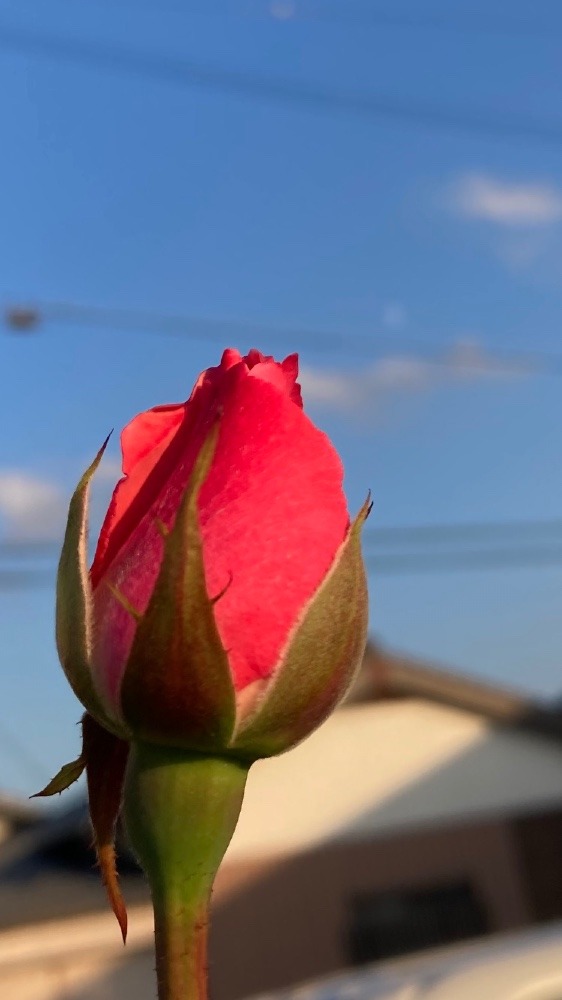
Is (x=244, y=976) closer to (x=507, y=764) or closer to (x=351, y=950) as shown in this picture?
(x=351, y=950)

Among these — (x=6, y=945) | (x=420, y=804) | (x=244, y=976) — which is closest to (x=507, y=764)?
(x=420, y=804)

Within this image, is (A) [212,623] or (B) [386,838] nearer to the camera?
(A) [212,623]

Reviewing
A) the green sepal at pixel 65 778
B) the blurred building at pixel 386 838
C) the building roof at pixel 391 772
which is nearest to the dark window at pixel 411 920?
the blurred building at pixel 386 838

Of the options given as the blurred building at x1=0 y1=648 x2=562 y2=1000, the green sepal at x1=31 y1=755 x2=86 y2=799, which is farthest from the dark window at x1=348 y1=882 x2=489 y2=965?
the green sepal at x1=31 y1=755 x2=86 y2=799

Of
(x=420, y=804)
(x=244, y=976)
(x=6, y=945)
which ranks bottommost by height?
(x=244, y=976)

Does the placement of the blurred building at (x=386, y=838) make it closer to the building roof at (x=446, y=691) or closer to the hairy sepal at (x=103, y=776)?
the building roof at (x=446, y=691)

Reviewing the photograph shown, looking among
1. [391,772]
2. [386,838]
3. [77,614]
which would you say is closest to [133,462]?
[77,614]

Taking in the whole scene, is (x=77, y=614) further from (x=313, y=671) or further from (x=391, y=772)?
(x=391, y=772)
